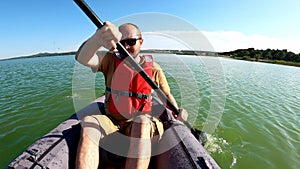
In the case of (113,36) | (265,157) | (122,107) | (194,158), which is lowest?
(265,157)

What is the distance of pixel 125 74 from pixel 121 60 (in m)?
0.22

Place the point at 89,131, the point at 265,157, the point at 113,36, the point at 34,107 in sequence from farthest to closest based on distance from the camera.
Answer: the point at 34,107 < the point at 265,157 < the point at 89,131 < the point at 113,36

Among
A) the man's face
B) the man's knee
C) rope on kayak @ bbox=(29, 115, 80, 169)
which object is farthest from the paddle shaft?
rope on kayak @ bbox=(29, 115, 80, 169)

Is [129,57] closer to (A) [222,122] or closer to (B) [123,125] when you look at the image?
(B) [123,125]

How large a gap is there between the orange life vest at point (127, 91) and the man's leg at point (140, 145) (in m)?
0.30

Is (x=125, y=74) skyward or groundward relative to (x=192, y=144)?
skyward

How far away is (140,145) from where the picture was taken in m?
2.47

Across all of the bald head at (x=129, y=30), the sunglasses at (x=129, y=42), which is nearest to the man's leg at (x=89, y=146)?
the sunglasses at (x=129, y=42)

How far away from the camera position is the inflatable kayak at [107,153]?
2.23m

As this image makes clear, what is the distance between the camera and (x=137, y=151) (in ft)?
7.95

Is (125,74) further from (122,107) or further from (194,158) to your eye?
(194,158)

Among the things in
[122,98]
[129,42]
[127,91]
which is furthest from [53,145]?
[129,42]

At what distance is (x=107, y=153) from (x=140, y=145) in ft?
1.94

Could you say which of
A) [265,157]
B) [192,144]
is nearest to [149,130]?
[192,144]
